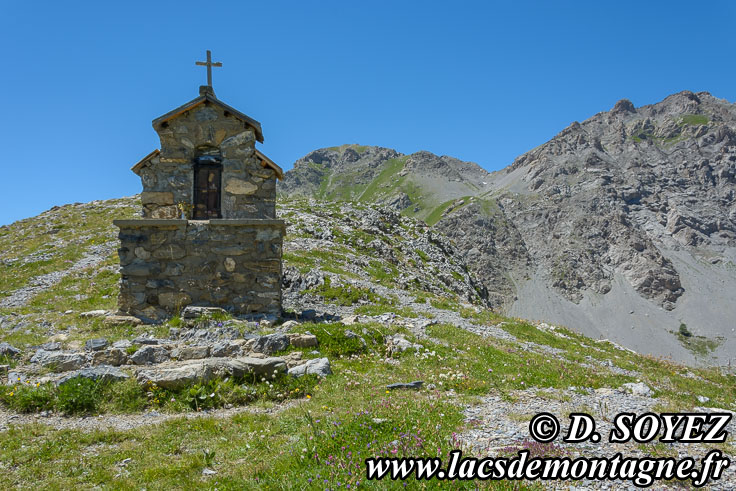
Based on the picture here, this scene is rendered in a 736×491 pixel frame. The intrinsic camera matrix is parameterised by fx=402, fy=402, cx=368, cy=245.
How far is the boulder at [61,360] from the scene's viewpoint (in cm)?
999

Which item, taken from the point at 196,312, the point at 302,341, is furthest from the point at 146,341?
the point at 302,341

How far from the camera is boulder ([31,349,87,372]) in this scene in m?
9.99

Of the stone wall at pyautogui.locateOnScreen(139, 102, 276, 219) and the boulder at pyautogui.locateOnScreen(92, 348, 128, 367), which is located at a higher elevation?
the stone wall at pyautogui.locateOnScreen(139, 102, 276, 219)

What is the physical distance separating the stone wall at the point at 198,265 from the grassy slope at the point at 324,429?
2013 mm

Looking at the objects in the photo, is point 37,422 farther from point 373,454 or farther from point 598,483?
point 598,483

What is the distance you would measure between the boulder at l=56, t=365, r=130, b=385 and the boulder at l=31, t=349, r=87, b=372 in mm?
1062

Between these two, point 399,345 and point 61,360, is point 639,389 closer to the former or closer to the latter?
point 399,345

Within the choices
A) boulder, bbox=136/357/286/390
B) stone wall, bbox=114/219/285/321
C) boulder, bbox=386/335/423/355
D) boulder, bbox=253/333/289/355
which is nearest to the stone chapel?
stone wall, bbox=114/219/285/321

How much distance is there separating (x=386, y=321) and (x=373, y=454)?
12059 millimetres

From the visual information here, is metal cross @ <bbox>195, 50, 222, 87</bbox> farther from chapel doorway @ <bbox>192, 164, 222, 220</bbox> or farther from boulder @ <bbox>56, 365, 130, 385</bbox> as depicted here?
boulder @ <bbox>56, 365, 130, 385</bbox>

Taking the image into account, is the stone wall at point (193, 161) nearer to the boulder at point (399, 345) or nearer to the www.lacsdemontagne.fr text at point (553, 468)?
the boulder at point (399, 345)

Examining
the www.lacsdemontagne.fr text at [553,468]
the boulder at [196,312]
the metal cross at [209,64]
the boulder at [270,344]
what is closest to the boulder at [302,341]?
the boulder at [270,344]

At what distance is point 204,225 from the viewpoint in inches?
637

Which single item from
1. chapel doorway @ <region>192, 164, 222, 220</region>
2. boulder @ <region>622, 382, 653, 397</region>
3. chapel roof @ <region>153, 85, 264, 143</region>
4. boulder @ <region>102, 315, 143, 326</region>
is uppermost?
chapel roof @ <region>153, 85, 264, 143</region>
